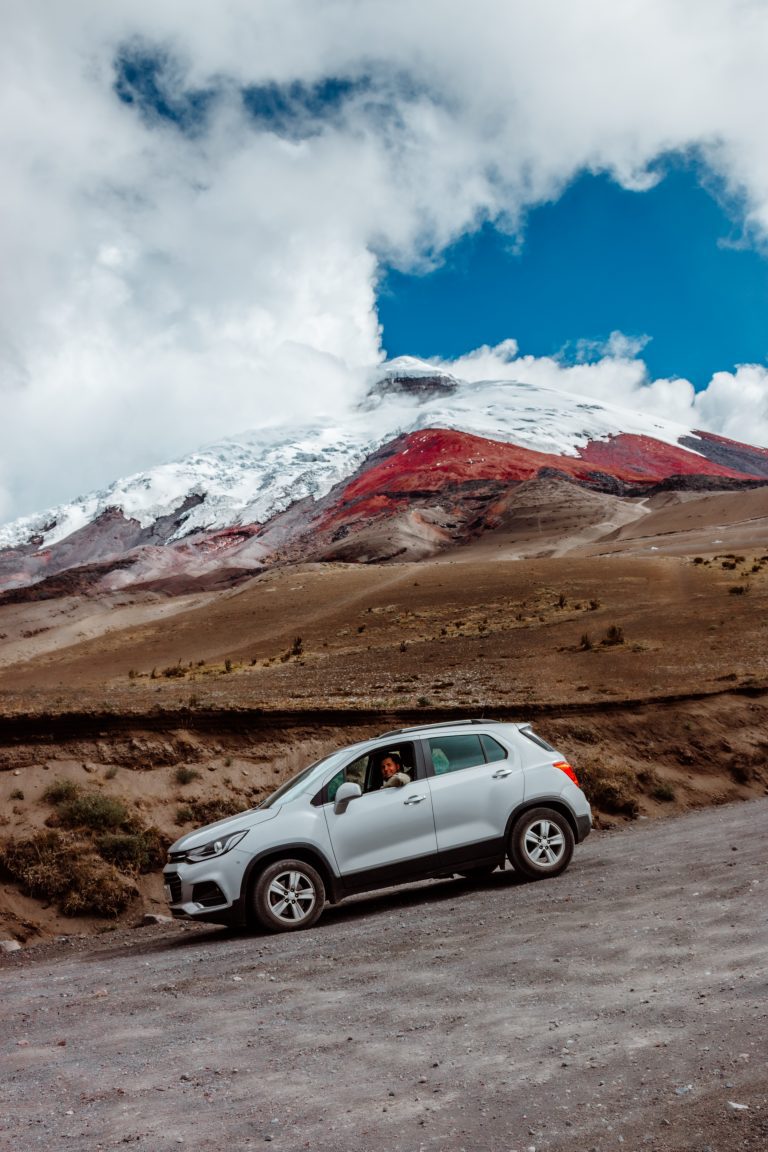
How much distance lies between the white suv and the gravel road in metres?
0.44

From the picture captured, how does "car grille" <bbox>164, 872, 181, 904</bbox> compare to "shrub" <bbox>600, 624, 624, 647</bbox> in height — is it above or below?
below

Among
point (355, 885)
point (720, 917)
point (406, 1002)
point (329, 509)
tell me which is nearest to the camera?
point (406, 1002)

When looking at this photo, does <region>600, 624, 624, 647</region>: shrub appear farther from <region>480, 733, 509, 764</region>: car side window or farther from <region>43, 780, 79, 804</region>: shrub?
<region>480, 733, 509, 764</region>: car side window

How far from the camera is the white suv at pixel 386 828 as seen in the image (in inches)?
387

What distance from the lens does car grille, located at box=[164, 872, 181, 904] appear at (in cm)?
999

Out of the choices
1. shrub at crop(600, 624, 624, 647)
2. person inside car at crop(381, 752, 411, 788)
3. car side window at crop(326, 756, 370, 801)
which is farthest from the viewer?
shrub at crop(600, 624, 624, 647)

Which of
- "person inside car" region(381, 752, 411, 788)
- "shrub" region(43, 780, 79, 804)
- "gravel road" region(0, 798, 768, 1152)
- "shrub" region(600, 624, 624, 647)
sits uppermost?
"shrub" region(600, 624, 624, 647)

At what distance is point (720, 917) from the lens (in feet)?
26.7

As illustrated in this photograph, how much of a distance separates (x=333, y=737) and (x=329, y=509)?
165 meters

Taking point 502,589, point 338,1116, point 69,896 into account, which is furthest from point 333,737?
point 502,589

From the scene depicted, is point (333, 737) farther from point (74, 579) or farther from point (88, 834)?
point (74, 579)

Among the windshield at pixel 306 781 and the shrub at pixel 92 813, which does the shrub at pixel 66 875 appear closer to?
the shrub at pixel 92 813

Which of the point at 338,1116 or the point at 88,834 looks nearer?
the point at 338,1116

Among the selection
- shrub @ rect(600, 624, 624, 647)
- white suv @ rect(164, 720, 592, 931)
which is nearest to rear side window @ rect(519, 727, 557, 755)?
white suv @ rect(164, 720, 592, 931)
